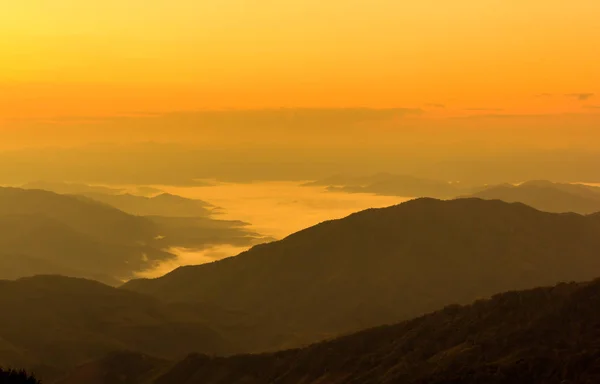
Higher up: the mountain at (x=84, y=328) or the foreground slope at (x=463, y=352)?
the foreground slope at (x=463, y=352)

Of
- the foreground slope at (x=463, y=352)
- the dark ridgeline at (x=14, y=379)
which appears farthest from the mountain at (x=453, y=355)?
the dark ridgeline at (x=14, y=379)

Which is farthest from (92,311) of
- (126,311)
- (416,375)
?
(416,375)

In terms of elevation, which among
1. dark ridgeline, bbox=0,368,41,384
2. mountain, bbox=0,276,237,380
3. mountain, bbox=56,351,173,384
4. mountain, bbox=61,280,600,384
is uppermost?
dark ridgeline, bbox=0,368,41,384

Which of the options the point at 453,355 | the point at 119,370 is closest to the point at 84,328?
the point at 119,370

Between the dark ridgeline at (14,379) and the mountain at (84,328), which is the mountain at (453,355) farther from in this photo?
the dark ridgeline at (14,379)

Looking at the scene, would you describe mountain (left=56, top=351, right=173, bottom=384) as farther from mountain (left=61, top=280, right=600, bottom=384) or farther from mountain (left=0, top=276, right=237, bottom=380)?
mountain (left=0, top=276, right=237, bottom=380)

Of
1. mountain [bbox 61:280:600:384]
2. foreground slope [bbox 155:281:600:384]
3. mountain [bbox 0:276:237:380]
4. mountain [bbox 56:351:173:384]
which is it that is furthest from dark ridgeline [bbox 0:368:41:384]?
mountain [bbox 0:276:237:380]

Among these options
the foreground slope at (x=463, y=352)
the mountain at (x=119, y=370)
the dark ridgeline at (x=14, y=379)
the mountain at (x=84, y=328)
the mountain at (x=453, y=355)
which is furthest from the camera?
the mountain at (x=84, y=328)
